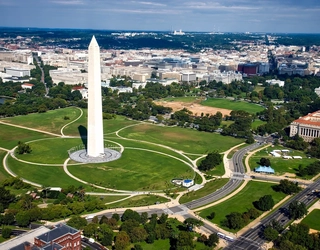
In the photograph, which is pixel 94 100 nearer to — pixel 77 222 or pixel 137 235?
pixel 77 222

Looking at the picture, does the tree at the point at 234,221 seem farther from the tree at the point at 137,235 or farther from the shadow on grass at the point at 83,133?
the shadow on grass at the point at 83,133

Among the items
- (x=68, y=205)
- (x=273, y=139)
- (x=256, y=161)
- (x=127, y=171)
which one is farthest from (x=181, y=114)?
(x=68, y=205)

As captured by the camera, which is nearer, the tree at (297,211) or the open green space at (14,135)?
the tree at (297,211)

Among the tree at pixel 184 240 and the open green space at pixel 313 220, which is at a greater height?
the tree at pixel 184 240

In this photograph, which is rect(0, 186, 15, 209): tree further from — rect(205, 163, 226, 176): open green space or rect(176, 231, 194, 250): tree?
rect(205, 163, 226, 176): open green space

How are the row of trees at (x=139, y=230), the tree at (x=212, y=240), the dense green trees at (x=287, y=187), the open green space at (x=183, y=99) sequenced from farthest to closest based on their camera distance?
1. the open green space at (x=183, y=99)
2. the dense green trees at (x=287, y=187)
3. the tree at (x=212, y=240)
4. the row of trees at (x=139, y=230)

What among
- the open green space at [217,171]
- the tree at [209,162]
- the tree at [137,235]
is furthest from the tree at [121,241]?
the tree at [209,162]

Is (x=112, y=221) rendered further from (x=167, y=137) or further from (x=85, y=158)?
(x=167, y=137)
